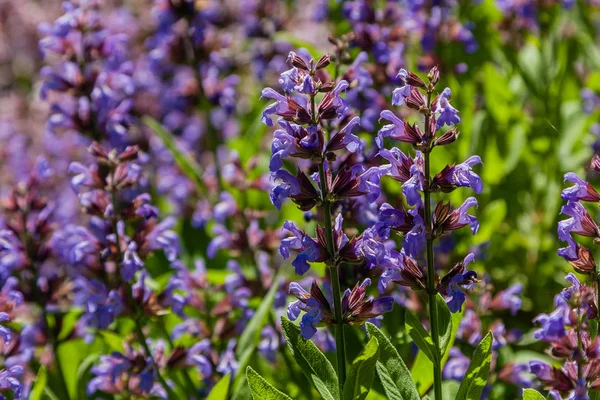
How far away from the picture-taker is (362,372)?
2223mm

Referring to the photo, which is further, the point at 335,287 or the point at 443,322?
the point at 443,322

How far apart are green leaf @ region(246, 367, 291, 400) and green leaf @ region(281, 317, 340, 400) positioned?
0.11 m

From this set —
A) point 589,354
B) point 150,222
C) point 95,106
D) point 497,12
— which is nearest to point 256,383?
point 589,354

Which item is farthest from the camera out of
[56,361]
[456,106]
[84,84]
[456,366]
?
[456,106]

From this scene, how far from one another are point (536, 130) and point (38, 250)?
282 centimetres

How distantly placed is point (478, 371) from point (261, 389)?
616mm

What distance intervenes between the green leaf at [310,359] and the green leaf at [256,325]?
0.71m

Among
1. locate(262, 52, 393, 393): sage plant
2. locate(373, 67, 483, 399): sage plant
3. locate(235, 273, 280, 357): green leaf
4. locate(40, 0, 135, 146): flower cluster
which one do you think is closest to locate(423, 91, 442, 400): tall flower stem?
locate(373, 67, 483, 399): sage plant

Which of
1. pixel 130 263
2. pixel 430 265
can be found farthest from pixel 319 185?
pixel 130 263

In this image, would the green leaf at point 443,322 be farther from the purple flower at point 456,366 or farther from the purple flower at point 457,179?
the purple flower at point 456,366

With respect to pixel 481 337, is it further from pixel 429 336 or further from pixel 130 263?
pixel 130 263

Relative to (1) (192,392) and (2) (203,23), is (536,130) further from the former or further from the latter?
(1) (192,392)

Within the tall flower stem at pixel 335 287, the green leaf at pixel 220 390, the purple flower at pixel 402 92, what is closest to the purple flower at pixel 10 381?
the green leaf at pixel 220 390

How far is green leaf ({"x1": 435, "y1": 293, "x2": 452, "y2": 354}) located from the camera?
2.32 meters
